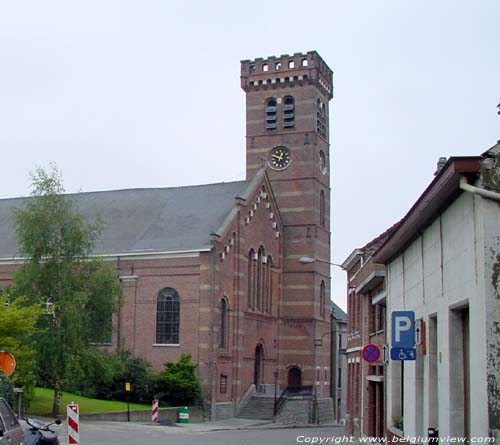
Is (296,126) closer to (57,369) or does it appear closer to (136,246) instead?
(136,246)

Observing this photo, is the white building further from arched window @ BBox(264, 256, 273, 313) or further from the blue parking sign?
arched window @ BBox(264, 256, 273, 313)

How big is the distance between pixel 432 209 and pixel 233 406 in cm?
3729

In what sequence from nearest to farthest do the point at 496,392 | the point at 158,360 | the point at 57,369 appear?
the point at 496,392
the point at 57,369
the point at 158,360

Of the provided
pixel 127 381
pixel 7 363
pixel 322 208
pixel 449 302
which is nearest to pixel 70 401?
pixel 127 381

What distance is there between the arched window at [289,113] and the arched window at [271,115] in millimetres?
740

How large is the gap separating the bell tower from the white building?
3779cm

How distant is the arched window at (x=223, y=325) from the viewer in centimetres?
4953

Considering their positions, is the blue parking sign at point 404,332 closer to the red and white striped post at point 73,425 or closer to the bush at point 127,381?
the red and white striped post at point 73,425

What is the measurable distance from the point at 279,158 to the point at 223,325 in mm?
14866

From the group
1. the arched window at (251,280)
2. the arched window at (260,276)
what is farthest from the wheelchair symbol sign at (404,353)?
the arched window at (260,276)

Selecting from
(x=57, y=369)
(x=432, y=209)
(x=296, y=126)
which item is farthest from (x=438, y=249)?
(x=296, y=126)

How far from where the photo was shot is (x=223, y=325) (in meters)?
50.0

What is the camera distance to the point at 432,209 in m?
14.7

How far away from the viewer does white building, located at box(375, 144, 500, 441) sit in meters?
11.5
